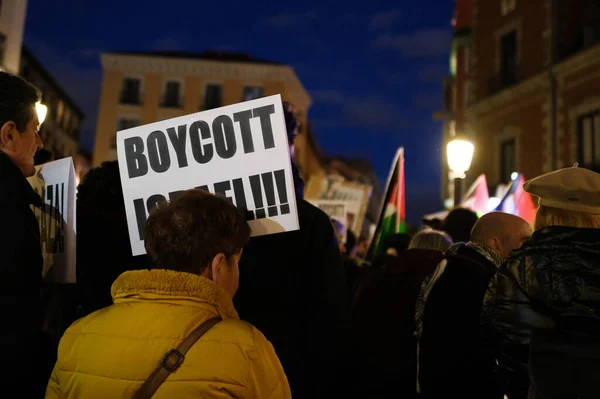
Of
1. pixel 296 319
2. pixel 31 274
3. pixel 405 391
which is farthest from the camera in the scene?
pixel 405 391

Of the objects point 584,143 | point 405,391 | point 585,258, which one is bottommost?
point 405,391

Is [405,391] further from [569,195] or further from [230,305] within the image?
[230,305]

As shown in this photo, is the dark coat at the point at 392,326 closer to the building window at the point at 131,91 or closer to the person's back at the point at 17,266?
the person's back at the point at 17,266

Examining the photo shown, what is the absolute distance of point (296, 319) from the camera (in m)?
2.39

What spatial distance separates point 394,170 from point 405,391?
246 centimetres

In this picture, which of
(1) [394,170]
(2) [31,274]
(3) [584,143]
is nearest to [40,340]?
(2) [31,274]

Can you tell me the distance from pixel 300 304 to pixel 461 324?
118 cm

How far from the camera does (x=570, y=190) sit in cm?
240

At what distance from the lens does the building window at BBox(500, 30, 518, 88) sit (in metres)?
21.8

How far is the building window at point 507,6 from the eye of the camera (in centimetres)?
2178

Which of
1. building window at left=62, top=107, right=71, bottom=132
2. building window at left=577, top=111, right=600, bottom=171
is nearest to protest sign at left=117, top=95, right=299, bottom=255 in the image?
building window at left=577, top=111, right=600, bottom=171

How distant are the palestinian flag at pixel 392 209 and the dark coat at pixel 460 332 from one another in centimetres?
189

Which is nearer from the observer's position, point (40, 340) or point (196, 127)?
point (40, 340)

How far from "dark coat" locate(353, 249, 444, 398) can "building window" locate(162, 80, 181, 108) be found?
4030 centimetres
